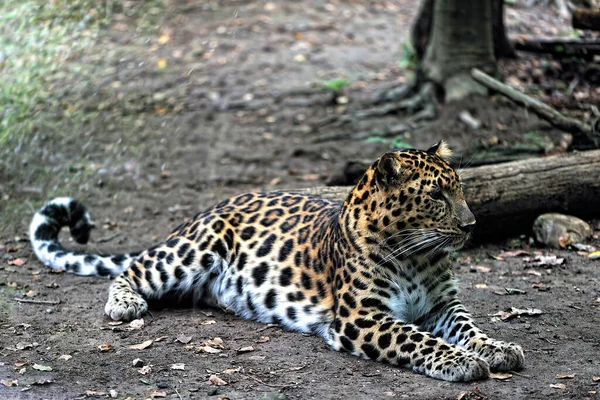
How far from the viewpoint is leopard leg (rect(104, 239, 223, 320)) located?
7.49m

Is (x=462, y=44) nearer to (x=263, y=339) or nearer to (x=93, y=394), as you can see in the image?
(x=263, y=339)

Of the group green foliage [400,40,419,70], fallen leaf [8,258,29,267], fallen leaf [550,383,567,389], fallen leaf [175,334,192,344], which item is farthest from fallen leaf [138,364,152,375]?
green foliage [400,40,419,70]

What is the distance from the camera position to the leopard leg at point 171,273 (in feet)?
24.6

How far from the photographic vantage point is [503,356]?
583cm

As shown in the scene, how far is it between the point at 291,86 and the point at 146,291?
8.94 metres

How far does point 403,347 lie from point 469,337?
54cm

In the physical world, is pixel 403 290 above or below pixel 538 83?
above

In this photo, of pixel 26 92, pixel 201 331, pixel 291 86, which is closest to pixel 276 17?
pixel 291 86

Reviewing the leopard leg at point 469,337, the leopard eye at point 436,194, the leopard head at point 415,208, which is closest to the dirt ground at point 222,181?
the leopard leg at point 469,337

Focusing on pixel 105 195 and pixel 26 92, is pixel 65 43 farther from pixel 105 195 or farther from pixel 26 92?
pixel 105 195

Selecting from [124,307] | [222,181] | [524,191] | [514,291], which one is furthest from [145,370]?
[222,181]

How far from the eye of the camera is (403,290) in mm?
6453

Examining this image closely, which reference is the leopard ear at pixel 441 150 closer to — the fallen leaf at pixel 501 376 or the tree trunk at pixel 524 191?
the fallen leaf at pixel 501 376

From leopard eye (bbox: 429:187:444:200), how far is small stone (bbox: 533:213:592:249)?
3.12 m
